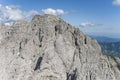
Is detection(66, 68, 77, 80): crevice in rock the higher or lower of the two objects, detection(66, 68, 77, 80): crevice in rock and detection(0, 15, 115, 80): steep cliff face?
the lower

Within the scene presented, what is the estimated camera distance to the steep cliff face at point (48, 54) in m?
64.7

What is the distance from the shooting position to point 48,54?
218 feet

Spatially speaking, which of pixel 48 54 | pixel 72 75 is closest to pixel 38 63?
pixel 48 54

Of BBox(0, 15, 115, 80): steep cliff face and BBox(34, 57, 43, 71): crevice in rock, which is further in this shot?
BBox(34, 57, 43, 71): crevice in rock

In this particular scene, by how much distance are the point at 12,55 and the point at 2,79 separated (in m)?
6.65

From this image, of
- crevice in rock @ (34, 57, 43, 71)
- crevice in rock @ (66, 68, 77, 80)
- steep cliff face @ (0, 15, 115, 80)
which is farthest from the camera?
crevice in rock @ (34, 57, 43, 71)

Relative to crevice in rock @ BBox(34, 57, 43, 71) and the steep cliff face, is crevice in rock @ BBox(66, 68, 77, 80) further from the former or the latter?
crevice in rock @ BBox(34, 57, 43, 71)

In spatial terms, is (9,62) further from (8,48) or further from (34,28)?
(34,28)

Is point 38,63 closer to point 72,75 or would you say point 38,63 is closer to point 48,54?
point 48,54

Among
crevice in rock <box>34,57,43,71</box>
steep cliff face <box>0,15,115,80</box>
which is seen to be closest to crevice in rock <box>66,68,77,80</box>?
steep cliff face <box>0,15,115,80</box>

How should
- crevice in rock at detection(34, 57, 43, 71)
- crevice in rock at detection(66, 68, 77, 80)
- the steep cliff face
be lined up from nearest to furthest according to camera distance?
1. crevice in rock at detection(66, 68, 77, 80)
2. the steep cliff face
3. crevice in rock at detection(34, 57, 43, 71)

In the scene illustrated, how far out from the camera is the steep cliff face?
6469 cm

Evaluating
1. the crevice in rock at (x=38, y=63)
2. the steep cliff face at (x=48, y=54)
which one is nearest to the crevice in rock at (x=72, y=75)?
Result: the steep cliff face at (x=48, y=54)

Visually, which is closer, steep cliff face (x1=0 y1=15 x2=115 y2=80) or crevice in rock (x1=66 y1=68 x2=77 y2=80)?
crevice in rock (x1=66 y1=68 x2=77 y2=80)
